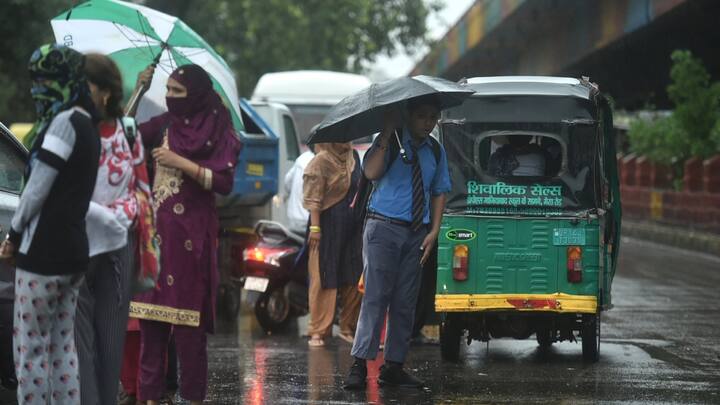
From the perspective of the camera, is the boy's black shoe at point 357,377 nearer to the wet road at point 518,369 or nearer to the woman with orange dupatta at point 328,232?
the wet road at point 518,369

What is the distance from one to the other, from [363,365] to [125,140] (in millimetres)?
2909

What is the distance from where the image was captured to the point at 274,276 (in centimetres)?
1222

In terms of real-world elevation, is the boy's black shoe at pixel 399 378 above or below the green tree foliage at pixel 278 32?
below

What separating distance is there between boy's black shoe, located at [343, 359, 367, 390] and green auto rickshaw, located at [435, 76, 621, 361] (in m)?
1.15

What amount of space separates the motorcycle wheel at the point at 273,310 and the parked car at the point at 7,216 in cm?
455

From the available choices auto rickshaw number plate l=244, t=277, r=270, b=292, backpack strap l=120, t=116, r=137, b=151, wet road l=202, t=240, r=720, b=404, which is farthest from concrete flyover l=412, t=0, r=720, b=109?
backpack strap l=120, t=116, r=137, b=151

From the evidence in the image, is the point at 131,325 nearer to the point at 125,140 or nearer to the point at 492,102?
the point at 125,140

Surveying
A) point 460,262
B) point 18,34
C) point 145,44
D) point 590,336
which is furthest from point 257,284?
point 18,34

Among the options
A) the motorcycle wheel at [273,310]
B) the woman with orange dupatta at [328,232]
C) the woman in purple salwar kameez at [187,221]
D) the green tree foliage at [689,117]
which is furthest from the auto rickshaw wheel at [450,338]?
the green tree foliage at [689,117]

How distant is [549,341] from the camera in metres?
10.3

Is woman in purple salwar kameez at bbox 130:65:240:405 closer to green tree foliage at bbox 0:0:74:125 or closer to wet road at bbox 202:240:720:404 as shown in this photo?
wet road at bbox 202:240:720:404

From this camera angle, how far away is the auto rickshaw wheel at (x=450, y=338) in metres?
9.98

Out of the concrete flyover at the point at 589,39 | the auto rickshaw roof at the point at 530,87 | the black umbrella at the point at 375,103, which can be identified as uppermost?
the concrete flyover at the point at 589,39

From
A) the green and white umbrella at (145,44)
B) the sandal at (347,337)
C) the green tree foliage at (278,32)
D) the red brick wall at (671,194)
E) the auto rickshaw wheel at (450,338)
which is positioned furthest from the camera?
the green tree foliage at (278,32)
